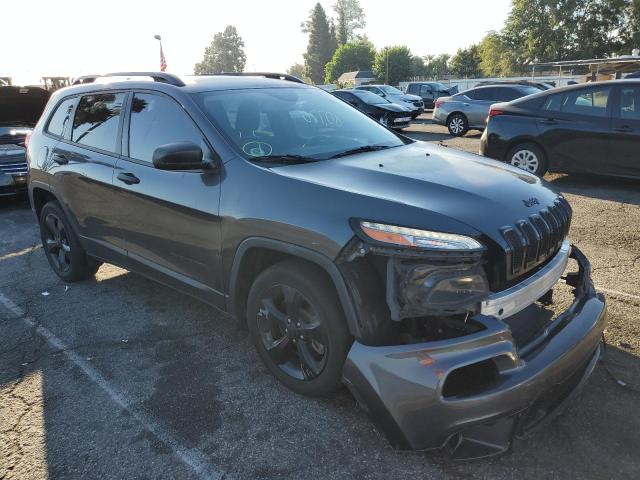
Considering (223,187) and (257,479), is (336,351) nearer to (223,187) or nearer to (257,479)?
(257,479)

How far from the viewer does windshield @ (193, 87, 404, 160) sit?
9.90 ft

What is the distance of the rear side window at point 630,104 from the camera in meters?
6.76

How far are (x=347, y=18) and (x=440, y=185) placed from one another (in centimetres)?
11700

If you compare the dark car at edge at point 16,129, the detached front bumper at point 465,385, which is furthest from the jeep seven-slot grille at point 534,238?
the dark car at edge at point 16,129

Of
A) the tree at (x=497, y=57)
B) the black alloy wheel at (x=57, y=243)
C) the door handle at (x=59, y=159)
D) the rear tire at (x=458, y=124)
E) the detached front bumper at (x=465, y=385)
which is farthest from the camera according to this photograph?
the tree at (x=497, y=57)

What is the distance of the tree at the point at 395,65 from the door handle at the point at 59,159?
65692 millimetres

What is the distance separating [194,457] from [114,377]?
1015 mm

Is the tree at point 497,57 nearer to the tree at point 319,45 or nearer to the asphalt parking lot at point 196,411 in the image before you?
the tree at point 319,45

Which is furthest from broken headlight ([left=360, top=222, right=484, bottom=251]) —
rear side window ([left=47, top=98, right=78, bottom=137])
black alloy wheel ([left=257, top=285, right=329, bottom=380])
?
rear side window ([left=47, top=98, right=78, bottom=137])

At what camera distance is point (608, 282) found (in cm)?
407

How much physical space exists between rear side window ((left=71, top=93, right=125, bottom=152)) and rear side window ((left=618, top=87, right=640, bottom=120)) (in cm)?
645

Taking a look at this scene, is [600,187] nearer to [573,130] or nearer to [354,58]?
[573,130]

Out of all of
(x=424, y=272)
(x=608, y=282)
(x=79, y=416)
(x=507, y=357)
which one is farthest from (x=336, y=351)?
(x=608, y=282)

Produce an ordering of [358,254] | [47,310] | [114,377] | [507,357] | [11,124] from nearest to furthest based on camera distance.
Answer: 1. [507,357]
2. [358,254]
3. [114,377]
4. [47,310]
5. [11,124]
